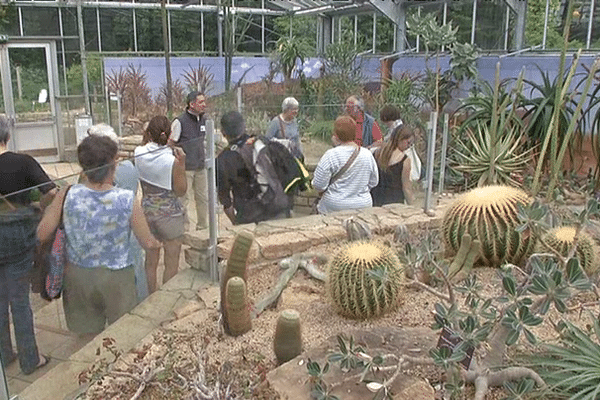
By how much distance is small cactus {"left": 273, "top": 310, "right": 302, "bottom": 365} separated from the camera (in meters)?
2.73

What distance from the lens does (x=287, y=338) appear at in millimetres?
2758

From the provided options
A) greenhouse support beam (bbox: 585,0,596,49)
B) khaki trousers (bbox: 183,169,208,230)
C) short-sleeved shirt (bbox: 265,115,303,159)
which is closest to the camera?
khaki trousers (bbox: 183,169,208,230)

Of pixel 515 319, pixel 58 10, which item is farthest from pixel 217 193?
pixel 58 10

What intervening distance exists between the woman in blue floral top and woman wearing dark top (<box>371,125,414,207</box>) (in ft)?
8.24

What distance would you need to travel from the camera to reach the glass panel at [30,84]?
40.9ft

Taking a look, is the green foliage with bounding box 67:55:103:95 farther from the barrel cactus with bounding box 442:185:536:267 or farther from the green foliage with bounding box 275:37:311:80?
the barrel cactus with bounding box 442:185:536:267

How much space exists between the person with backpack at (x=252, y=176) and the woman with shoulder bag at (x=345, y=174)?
28 cm

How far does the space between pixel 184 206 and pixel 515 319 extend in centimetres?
233

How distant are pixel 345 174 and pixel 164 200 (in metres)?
1.67

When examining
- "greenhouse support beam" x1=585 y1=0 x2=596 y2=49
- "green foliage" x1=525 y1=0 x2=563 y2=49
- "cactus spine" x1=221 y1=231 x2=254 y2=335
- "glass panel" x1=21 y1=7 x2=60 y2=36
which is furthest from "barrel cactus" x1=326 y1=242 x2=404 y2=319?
"glass panel" x1=21 y1=7 x2=60 y2=36

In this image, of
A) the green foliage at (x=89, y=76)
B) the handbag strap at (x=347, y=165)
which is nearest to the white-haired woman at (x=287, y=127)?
the handbag strap at (x=347, y=165)

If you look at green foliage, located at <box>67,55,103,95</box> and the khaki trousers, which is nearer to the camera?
the khaki trousers

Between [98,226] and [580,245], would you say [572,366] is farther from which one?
[98,226]

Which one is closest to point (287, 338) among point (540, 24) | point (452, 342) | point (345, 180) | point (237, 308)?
point (237, 308)
